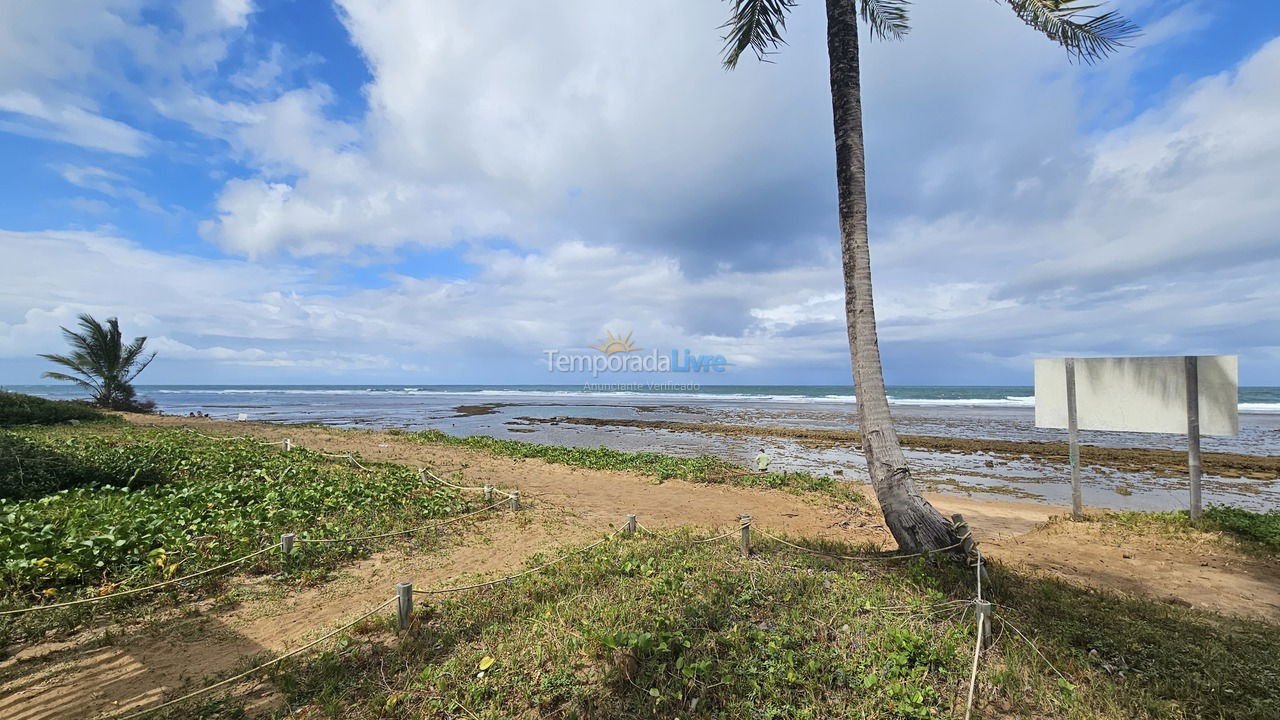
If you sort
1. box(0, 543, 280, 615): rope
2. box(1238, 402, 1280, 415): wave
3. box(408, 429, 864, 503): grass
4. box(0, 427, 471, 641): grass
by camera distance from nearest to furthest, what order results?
1. box(0, 543, 280, 615): rope
2. box(0, 427, 471, 641): grass
3. box(408, 429, 864, 503): grass
4. box(1238, 402, 1280, 415): wave

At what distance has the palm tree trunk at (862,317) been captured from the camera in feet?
16.4

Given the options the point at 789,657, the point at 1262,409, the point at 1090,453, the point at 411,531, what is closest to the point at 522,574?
the point at 411,531

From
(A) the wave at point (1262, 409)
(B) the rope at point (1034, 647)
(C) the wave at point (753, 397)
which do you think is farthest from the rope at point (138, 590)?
(A) the wave at point (1262, 409)

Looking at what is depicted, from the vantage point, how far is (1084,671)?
338 cm

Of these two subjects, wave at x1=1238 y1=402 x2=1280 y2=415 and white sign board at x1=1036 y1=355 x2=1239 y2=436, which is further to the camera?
wave at x1=1238 y1=402 x2=1280 y2=415

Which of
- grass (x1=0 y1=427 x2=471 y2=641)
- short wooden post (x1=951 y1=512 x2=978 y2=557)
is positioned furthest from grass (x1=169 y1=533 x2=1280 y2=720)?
grass (x1=0 y1=427 x2=471 y2=641)

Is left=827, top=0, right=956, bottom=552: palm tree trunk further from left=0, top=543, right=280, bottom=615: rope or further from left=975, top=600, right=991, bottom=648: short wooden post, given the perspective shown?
left=0, top=543, right=280, bottom=615: rope

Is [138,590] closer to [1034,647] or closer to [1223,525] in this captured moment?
[1034,647]

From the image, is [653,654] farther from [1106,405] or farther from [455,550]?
[1106,405]

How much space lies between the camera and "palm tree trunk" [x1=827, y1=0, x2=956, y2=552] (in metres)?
4.99

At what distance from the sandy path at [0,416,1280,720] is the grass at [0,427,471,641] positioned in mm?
768

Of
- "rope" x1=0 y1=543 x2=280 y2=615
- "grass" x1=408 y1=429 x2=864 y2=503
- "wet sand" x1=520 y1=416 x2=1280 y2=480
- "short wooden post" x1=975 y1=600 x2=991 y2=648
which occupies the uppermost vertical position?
"short wooden post" x1=975 y1=600 x2=991 y2=648

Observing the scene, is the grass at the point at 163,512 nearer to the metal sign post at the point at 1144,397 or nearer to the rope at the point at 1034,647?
the rope at the point at 1034,647

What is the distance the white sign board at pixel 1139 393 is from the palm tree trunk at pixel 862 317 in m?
4.86
